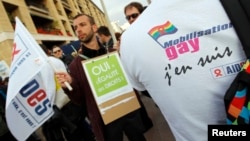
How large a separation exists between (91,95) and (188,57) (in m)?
1.97

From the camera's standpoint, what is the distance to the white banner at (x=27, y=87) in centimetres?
246

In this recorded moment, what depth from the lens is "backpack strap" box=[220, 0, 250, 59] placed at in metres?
1.21

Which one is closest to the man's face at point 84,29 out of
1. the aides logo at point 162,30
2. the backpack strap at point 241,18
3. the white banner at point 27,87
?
the white banner at point 27,87

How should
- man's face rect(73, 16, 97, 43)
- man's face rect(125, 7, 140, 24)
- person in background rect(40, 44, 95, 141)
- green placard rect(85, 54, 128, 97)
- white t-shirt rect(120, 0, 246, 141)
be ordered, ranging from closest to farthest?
white t-shirt rect(120, 0, 246, 141) → green placard rect(85, 54, 128, 97) → man's face rect(73, 16, 97, 43) → person in background rect(40, 44, 95, 141) → man's face rect(125, 7, 140, 24)

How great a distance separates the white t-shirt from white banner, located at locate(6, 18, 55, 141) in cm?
122

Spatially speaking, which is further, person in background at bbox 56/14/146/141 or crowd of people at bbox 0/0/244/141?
person in background at bbox 56/14/146/141

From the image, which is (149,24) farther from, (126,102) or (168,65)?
(126,102)

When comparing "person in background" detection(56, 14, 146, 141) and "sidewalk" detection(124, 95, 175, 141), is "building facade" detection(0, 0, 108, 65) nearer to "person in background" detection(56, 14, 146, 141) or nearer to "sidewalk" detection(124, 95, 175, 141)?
"sidewalk" detection(124, 95, 175, 141)

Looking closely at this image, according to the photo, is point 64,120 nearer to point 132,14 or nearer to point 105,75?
point 105,75

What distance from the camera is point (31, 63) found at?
8.19ft

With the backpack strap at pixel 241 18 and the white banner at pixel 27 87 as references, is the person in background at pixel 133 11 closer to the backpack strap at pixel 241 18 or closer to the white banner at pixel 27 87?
the white banner at pixel 27 87

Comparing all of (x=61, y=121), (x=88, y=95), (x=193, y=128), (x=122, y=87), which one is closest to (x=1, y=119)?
(x=61, y=121)

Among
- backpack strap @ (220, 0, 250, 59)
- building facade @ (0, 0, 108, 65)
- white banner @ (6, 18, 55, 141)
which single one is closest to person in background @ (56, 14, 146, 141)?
white banner @ (6, 18, 55, 141)

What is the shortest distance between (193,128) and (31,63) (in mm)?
1509
